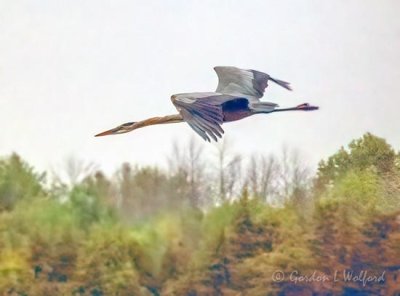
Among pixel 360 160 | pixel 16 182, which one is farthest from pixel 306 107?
pixel 16 182

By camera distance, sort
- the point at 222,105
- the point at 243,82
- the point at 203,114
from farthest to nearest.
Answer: the point at 243,82, the point at 222,105, the point at 203,114

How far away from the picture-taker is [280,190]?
24781 millimetres

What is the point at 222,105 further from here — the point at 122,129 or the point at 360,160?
the point at 360,160

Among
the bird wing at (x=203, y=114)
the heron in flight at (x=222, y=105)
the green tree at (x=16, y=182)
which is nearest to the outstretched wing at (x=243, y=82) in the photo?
the heron in flight at (x=222, y=105)

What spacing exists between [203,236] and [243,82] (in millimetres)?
9759

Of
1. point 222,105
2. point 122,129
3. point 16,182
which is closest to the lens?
point 222,105

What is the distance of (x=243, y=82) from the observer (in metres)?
14.9

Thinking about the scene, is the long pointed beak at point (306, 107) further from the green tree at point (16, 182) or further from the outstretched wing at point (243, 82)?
the green tree at point (16, 182)

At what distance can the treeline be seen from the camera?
24016mm

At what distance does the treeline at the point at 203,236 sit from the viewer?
2402 cm

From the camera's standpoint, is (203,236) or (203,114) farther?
(203,236)

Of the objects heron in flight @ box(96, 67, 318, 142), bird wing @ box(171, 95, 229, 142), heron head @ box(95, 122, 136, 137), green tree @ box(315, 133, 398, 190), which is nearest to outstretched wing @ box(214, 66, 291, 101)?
heron in flight @ box(96, 67, 318, 142)

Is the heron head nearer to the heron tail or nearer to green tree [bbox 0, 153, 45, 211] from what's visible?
the heron tail

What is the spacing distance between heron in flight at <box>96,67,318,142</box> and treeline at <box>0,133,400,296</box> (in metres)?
7.85
